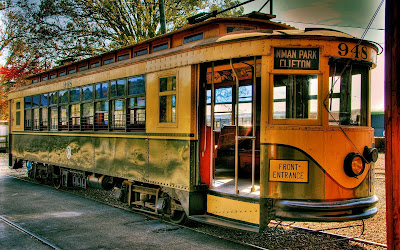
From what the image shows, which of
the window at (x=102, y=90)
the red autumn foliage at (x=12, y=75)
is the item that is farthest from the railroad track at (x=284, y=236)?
the red autumn foliage at (x=12, y=75)

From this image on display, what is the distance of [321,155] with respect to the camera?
5000 mm

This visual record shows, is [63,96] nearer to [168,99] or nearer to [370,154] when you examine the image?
[168,99]

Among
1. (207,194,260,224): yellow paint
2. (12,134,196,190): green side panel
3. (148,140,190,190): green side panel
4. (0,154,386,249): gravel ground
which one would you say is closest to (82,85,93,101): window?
(12,134,196,190): green side panel

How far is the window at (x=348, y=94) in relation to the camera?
518 cm

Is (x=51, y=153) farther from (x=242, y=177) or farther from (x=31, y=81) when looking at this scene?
(x=242, y=177)

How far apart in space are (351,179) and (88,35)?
48.7ft

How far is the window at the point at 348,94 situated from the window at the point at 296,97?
0.78 ft

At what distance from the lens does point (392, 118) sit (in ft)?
10.3

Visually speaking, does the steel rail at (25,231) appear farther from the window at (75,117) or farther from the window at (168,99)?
the window at (75,117)

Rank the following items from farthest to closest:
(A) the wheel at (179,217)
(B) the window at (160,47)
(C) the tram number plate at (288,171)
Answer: (B) the window at (160,47) < (A) the wheel at (179,217) < (C) the tram number plate at (288,171)

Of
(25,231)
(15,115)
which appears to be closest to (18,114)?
(15,115)

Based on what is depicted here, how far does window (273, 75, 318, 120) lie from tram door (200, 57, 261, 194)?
0.72 meters

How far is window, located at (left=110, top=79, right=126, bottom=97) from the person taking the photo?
293 inches

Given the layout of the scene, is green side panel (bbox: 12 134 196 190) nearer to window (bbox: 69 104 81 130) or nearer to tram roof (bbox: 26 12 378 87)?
window (bbox: 69 104 81 130)
